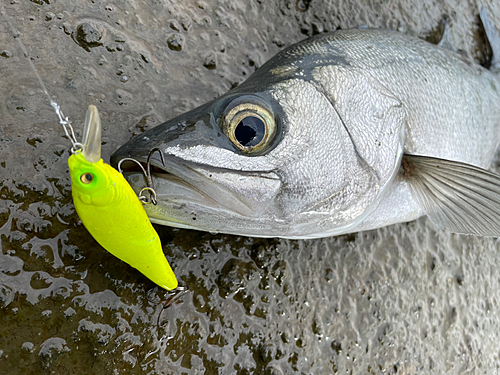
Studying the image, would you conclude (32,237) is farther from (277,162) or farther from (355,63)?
(355,63)

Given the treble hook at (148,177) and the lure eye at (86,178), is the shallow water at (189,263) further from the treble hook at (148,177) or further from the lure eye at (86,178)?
the lure eye at (86,178)

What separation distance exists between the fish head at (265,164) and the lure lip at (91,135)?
25cm

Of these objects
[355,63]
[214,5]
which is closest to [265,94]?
[355,63]

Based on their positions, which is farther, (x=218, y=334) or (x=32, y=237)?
(x=218, y=334)

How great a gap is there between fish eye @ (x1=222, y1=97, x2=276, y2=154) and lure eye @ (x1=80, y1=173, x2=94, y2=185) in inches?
20.6

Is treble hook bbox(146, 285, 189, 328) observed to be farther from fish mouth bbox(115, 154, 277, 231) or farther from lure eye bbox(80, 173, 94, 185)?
lure eye bbox(80, 173, 94, 185)

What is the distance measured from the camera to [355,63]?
171 centimetres

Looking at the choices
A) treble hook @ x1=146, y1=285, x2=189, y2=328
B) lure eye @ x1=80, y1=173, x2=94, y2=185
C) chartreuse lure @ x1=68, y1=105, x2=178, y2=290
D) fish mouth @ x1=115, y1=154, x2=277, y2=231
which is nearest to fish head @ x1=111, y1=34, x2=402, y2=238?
fish mouth @ x1=115, y1=154, x2=277, y2=231

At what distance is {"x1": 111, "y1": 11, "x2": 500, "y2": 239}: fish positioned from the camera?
1.31 meters

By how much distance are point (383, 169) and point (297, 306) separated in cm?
86

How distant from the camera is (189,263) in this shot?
173cm

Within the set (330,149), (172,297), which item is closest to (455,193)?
(330,149)

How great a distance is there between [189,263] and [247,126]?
0.76 m

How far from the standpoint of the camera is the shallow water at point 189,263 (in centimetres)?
153
